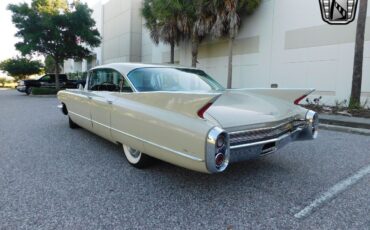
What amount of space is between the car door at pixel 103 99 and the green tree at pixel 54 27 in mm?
15869

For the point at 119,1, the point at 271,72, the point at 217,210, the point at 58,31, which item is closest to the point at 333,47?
the point at 271,72

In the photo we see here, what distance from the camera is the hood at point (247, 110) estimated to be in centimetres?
260

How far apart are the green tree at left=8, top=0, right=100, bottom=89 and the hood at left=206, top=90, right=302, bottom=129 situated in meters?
17.8

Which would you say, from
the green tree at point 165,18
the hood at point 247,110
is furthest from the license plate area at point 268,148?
the green tree at point 165,18

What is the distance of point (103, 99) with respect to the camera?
150 inches

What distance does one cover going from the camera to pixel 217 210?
243 centimetres

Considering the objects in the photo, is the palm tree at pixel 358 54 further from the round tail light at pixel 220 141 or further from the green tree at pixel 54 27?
the green tree at pixel 54 27

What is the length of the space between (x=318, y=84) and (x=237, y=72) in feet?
14.0

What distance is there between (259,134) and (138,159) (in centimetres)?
153

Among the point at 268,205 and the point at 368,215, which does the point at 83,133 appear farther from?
the point at 368,215

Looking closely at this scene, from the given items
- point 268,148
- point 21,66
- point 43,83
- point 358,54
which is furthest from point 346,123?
point 21,66

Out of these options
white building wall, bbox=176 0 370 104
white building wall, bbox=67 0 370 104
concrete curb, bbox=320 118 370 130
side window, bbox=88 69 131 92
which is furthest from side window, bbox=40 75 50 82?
concrete curb, bbox=320 118 370 130

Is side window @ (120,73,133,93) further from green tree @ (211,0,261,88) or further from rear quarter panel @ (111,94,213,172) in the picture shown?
green tree @ (211,0,261,88)

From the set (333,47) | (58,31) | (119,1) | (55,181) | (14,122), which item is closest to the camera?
(55,181)
